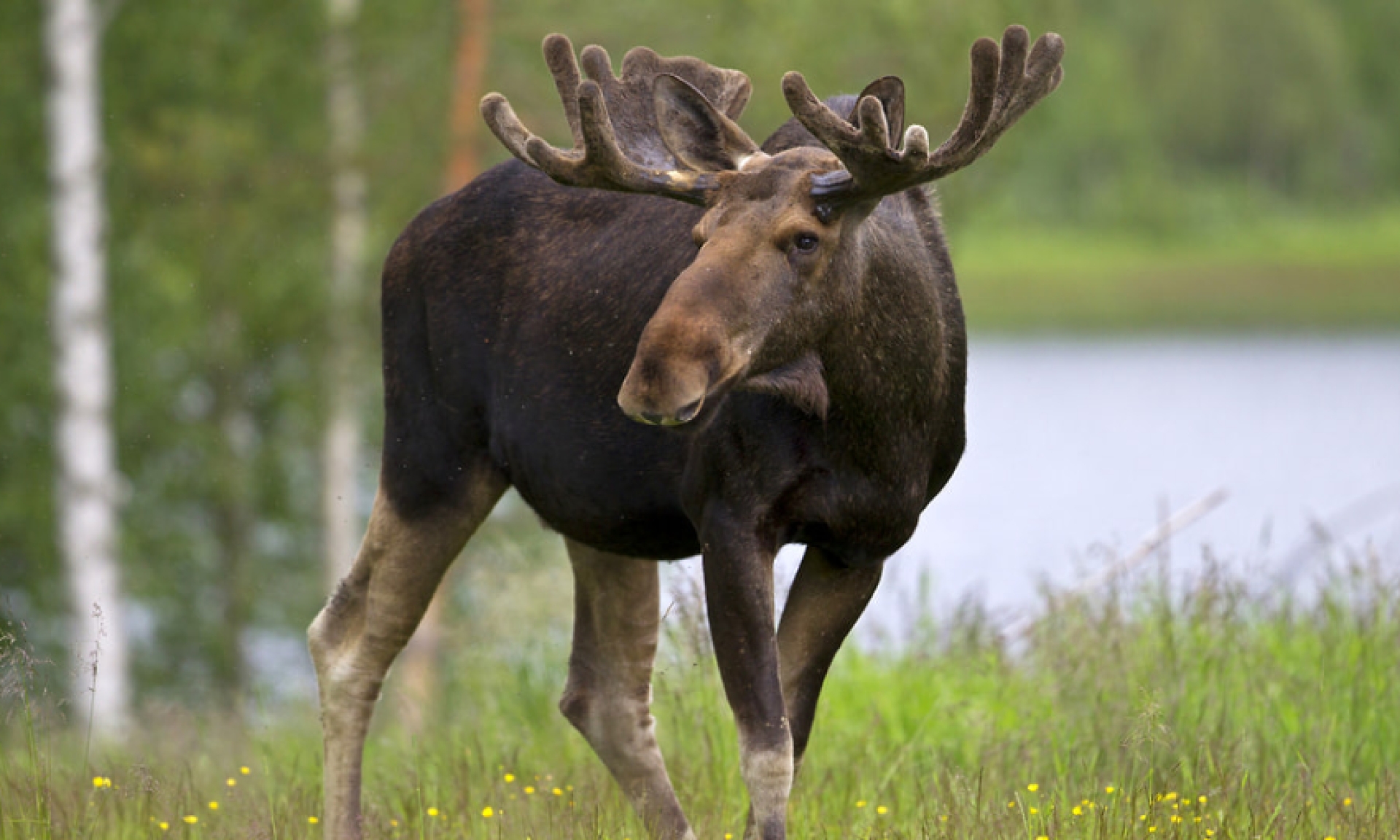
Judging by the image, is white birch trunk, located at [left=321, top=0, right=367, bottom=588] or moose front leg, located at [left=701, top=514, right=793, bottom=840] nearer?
moose front leg, located at [left=701, top=514, right=793, bottom=840]

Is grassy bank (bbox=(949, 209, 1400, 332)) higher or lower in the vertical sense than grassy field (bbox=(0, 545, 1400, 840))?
higher

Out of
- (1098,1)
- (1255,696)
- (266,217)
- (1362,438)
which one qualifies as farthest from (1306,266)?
(1255,696)

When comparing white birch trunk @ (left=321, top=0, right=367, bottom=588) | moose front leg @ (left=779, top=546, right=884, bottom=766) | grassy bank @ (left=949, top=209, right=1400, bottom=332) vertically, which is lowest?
moose front leg @ (left=779, top=546, right=884, bottom=766)

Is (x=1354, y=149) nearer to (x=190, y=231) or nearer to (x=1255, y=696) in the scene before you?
(x=190, y=231)

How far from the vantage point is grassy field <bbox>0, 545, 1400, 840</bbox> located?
17.6 feet

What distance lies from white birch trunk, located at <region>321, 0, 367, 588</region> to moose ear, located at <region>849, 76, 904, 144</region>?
1266 cm

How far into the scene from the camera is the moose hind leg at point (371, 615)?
19.4ft

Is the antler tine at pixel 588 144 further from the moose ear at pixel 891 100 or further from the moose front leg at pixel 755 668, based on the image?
the moose front leg at pixel 755 668

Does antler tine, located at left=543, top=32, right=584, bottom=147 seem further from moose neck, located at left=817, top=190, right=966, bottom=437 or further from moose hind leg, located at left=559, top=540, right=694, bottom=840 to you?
moose hind leg, located at left=559, top=540, right=694, bottom=840

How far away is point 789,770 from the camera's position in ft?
15.8

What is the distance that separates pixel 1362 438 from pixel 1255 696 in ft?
57.6

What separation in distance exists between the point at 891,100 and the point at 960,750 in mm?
2797

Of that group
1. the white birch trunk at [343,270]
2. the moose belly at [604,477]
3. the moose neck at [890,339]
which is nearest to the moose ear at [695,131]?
the moose neck at [890,339]

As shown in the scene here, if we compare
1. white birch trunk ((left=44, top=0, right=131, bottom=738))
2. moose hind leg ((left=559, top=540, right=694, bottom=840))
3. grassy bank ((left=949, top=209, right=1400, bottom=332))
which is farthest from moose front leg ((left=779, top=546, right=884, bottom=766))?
grassy bank ((left=949, top=209, right=1400, bottom=332))
